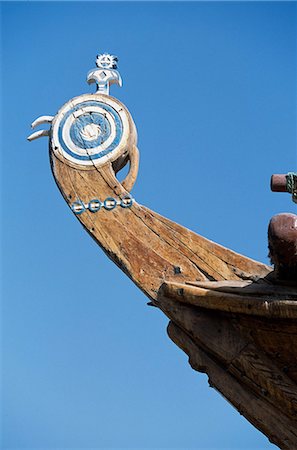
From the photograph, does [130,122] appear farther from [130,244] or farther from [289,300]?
[289,300]

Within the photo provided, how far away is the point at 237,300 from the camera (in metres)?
4.59

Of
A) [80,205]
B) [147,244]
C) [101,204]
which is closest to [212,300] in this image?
[147,244]

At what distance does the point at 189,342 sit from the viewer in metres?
4.98

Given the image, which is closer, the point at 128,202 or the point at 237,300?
the point at 237,300

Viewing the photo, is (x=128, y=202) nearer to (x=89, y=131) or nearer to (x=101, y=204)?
(x=101, y=204)

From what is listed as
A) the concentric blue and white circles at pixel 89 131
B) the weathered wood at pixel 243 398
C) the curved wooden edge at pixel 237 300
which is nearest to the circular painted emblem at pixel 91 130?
the concentric blue and white circles at pixel 89 131

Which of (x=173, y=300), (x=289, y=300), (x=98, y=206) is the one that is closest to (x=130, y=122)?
(x=98, y=206)

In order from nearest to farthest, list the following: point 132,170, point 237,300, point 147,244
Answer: point 237,300 → point 147,244 → point 132,170

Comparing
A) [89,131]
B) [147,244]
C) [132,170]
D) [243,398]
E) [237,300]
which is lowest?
[243,398]

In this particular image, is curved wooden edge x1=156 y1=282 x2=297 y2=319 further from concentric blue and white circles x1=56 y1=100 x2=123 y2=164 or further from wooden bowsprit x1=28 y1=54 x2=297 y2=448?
concentric blue and white circles x1=56 y1=100 x2=123 y2=164

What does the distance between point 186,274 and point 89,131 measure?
1.31m

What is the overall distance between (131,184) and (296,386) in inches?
75.0

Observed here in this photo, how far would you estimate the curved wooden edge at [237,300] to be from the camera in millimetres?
4395

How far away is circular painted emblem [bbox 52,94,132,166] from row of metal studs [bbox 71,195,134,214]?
0.97 feet
